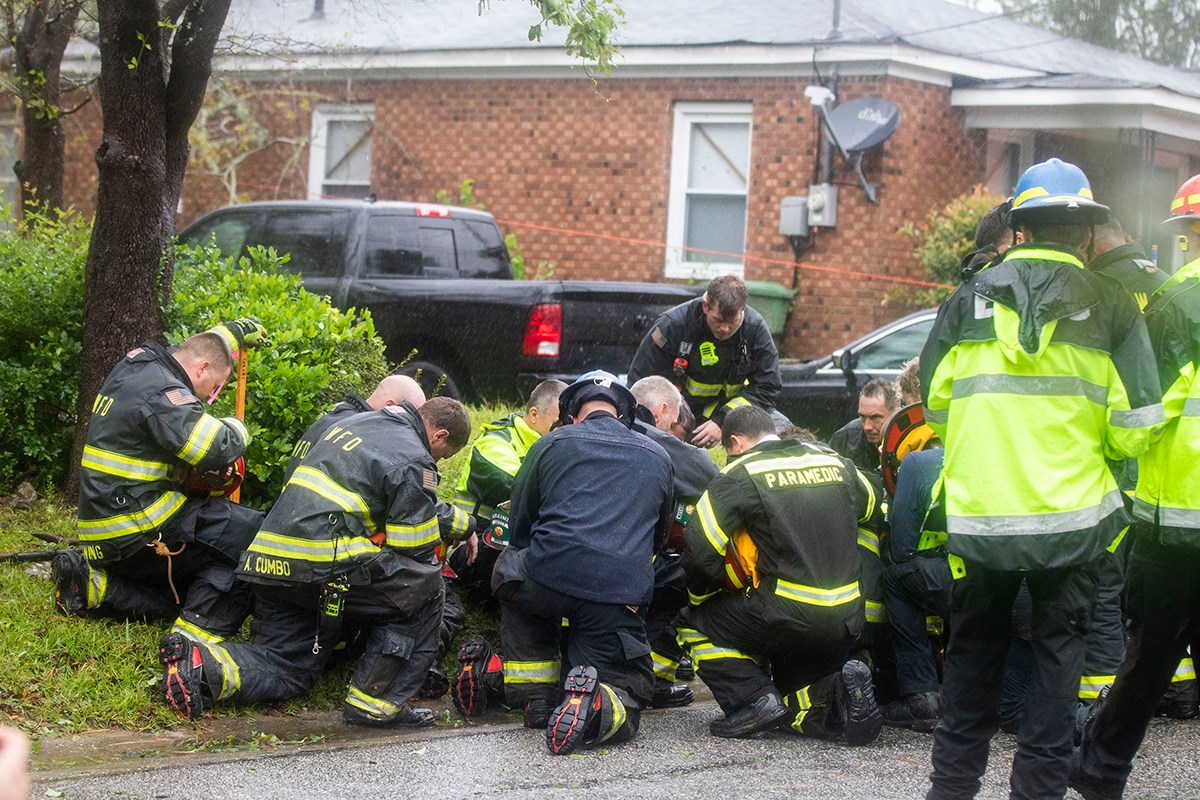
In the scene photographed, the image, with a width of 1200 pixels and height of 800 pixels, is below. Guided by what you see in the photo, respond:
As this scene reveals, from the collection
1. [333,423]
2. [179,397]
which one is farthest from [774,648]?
[179,397]

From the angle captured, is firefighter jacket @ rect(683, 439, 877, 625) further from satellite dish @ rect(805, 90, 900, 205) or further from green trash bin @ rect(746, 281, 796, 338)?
green trash bin @ rect(746, 281, 796, 338)

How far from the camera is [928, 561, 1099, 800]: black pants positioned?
13.6ft

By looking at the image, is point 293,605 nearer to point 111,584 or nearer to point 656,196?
point 111,584

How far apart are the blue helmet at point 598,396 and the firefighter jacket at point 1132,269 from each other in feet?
6.68

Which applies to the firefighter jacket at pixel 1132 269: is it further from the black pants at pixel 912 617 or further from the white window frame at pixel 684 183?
the white window frame at pixel 684 183

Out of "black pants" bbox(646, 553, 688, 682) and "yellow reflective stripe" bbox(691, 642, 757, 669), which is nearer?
"yellow reflective stripe" bbox(691, 642, 757, 669)

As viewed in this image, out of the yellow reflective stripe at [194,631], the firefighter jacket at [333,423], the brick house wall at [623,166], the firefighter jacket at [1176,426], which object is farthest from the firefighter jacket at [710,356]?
the brick house wall at [623,166]

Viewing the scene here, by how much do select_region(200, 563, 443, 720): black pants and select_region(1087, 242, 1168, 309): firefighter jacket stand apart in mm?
3116

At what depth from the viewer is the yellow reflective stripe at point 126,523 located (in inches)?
226

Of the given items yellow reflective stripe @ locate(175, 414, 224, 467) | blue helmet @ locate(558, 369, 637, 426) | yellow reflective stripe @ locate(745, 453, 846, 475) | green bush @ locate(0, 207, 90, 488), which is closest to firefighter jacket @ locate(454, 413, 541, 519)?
blue helmet @ locate(558, 369, 637, 426)

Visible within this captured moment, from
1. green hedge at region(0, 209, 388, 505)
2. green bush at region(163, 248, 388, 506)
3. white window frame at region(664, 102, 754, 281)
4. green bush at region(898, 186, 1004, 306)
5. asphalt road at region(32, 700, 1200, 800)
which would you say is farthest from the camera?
white window frame at region(664, 102, 754, 281)

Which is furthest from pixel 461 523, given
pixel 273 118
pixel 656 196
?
pixel 273 118

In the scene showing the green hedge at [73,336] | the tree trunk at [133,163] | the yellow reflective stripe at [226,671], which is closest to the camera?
the yellow reflective stripe at [226,671]

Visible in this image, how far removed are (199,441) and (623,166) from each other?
1091cm
